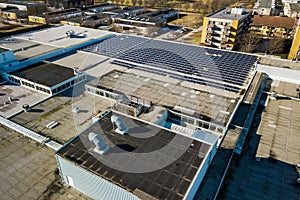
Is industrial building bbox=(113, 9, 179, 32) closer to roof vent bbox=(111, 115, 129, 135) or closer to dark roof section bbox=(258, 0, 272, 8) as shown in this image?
dark roof section bbox=(258, 0, 272, 8)

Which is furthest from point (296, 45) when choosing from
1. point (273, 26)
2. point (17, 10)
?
point (17, 10)

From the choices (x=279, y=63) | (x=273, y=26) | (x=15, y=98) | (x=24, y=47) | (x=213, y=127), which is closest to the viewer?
(x=213, y=127)

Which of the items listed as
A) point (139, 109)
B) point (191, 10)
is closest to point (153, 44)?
point (139, 109)

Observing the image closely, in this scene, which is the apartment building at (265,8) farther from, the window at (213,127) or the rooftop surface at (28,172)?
the rooftop surface at (28,172)

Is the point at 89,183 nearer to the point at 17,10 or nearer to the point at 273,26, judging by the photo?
the point at 273,26

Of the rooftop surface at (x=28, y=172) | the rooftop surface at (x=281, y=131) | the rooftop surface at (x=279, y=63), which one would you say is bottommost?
the rooftop surface at (x=28, y=172)

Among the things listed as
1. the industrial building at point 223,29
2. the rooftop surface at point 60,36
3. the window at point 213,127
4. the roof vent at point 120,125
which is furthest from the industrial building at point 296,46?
the roof vent at point 120,125
